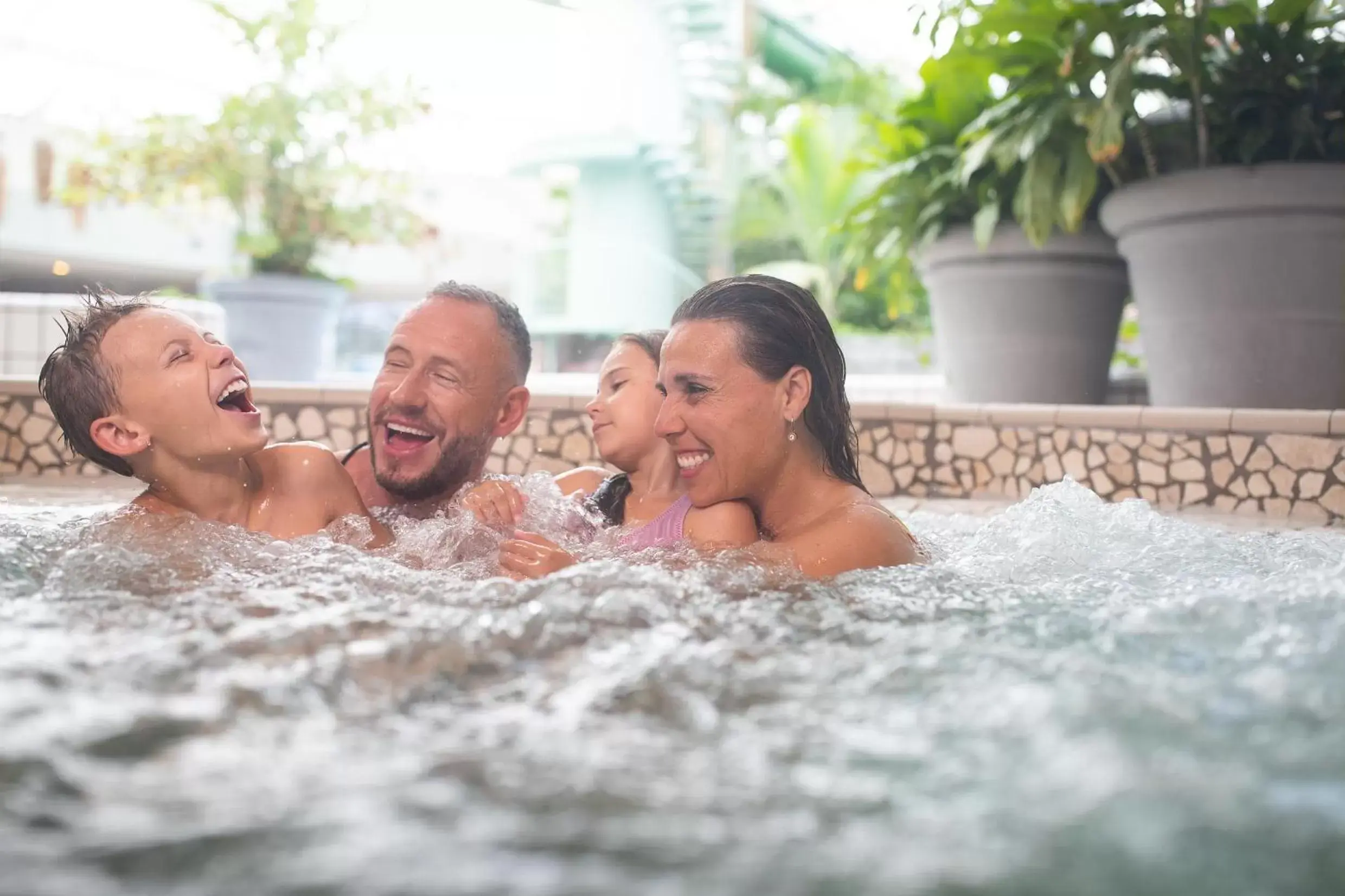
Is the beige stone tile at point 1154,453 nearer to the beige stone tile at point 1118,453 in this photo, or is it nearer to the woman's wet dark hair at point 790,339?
the beige stone tile at point 1118,453

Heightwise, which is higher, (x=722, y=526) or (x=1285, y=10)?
(x=1285, y=10)

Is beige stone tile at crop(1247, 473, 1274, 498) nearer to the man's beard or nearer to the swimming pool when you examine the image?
the swimming pool

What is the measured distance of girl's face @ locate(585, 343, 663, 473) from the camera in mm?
3297

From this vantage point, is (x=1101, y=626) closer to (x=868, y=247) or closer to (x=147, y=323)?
(x=147, y=323)

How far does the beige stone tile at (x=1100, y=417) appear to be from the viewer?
4668 mm

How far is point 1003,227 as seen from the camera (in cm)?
572

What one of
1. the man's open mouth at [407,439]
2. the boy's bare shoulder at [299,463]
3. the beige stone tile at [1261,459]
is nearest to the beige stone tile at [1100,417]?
the beige stone tile at [1261,459]

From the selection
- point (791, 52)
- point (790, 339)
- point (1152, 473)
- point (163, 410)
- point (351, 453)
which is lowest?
point (1152, 473)

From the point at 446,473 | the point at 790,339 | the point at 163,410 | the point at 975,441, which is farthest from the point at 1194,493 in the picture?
the point at 163,410

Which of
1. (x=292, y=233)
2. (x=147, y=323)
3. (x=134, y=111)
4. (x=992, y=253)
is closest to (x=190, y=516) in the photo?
(x=147, y=323)

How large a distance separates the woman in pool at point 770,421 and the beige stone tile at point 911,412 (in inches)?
97.7

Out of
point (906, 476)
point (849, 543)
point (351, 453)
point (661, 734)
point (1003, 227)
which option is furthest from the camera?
point (1003, 227)

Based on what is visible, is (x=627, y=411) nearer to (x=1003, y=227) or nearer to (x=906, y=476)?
(x=906, y=476)

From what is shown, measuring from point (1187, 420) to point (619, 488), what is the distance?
97.8 inches
